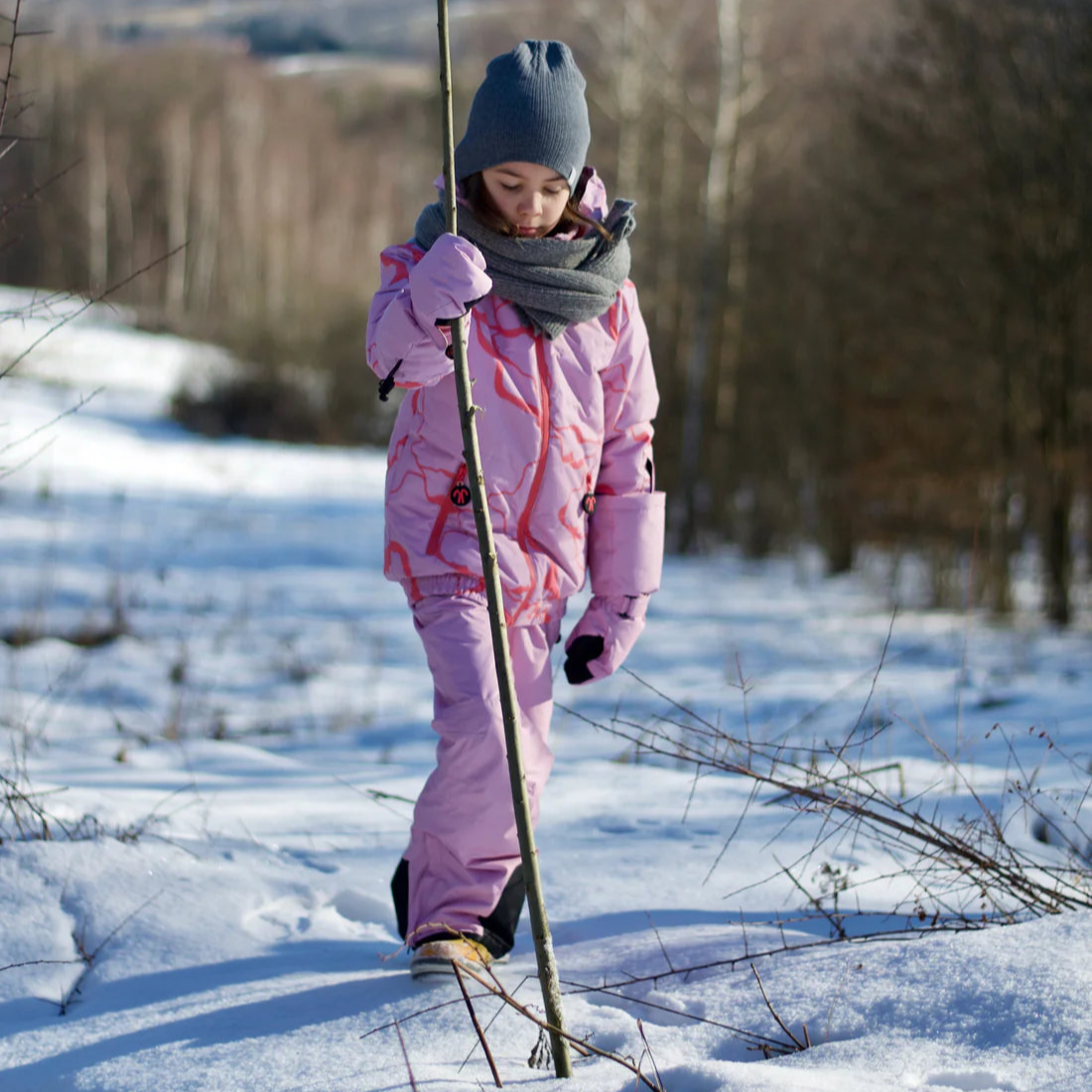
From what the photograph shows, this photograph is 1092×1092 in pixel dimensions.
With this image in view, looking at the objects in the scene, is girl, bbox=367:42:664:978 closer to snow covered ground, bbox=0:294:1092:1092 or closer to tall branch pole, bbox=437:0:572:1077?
snow covered ground, bbox=0:294:1092:1092

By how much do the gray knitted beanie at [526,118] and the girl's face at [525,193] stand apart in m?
0.02

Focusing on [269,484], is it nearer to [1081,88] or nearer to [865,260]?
[865,260]

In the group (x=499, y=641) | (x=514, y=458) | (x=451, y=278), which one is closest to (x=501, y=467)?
(x=514, y=458)

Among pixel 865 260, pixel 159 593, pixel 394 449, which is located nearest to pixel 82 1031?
pixel 394 449

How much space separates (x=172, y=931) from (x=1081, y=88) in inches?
336

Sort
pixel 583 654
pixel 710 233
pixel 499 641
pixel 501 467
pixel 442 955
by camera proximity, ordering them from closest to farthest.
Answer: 1. pixel 499 641
2. pixel 442 955
3. pixel 501 467
4. pixel 583 654
5. pixel 710 233

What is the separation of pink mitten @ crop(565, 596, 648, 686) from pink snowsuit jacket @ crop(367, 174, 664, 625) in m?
0.04

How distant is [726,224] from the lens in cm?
1516

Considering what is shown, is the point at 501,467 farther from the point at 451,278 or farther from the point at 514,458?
the point at 451,278

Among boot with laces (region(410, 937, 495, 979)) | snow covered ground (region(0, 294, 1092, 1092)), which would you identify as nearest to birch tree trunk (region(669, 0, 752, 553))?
snow covered ground (region(0, 294, 1092, 1092))

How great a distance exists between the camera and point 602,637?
2299 mm

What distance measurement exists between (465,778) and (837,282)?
35.5 ft

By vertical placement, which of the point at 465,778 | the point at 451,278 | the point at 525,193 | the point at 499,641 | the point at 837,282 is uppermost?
the point at 837,282

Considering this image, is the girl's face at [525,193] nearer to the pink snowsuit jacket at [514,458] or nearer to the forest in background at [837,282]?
the pink snowsuit jacket at [514,458]
